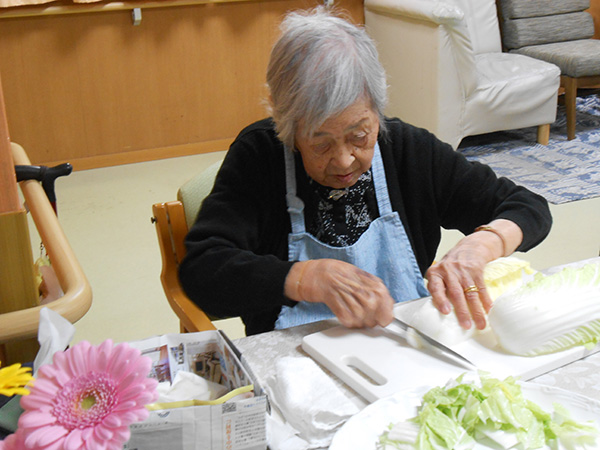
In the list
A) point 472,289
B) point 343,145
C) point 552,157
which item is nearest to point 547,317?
point 472,289

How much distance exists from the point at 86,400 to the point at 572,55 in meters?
4.61

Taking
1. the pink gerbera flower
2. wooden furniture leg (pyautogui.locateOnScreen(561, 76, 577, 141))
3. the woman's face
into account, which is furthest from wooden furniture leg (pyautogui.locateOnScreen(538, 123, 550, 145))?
the pink gerbera flower

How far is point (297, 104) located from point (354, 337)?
458mm

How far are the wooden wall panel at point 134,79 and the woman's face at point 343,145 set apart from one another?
2814 mm

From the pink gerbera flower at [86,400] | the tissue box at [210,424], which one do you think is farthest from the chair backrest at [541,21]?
the pink gerbera flower at [86,400]

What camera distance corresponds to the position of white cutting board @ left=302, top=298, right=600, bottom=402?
1.00m

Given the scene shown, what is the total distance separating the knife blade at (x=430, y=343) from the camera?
1.03 m

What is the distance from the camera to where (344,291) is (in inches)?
45.8

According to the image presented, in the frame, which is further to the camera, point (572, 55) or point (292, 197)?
point (572, 55)

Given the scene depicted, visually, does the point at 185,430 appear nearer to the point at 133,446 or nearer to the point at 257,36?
the point at 133,446

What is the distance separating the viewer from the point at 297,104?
1.30 meters

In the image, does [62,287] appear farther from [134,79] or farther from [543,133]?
[543,133]

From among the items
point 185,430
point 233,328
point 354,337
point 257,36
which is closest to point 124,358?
point 185,430

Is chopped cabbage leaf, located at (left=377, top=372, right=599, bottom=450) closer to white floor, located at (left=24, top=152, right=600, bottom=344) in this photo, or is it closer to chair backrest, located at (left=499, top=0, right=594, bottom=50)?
white floor, located at (left=24, top=152, right=600, bottom=344)
